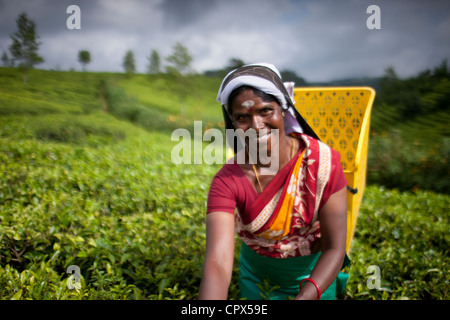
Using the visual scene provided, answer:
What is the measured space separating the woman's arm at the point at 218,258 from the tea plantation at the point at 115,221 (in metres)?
0.57

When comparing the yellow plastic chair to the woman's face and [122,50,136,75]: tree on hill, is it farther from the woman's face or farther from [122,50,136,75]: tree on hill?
[122,50,136,75]: tree on hill

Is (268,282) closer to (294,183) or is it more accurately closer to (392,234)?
(294,183)

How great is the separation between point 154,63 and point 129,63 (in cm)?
57

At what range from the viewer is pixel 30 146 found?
4109 millimetres

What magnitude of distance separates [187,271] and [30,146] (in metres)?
2.90

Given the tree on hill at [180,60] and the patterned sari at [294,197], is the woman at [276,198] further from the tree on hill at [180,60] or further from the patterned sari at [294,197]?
the tree on hill at [180,60]

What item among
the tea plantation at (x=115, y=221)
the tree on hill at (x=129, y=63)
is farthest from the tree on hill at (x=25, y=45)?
the tree on hill at (x=129, y=63)

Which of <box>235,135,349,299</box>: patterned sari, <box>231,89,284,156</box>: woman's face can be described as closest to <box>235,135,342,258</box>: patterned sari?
<box>235,135,349,299</box>: patterned sari

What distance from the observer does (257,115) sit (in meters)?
1.59

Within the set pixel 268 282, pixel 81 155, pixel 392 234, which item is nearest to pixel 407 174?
pixel 392 234

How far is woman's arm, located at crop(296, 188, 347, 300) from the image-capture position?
5.08 ft

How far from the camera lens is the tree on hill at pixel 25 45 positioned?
14.4ft

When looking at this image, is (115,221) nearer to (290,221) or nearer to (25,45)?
(290,221)

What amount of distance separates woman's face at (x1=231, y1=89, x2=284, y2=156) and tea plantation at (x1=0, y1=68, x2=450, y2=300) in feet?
3.39
